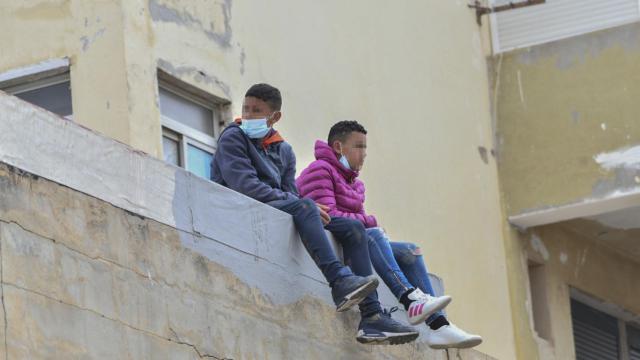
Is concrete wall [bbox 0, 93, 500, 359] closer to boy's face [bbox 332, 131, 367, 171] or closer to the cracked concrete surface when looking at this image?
the cracked concrete surface

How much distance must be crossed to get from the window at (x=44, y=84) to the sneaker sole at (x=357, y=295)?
14.5 feet

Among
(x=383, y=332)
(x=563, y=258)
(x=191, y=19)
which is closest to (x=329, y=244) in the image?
(x=383, y=332)

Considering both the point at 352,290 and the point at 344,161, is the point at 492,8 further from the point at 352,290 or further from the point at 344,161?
the point at 352,290

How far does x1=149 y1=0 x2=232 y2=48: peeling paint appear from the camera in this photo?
13305 millimetres

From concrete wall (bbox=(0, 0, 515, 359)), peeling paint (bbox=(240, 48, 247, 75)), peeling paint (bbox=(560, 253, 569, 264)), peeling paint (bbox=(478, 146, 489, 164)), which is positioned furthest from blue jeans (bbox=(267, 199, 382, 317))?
peeling paint (bbox=(560, 253, 569, 264))

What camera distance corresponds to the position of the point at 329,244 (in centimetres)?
972

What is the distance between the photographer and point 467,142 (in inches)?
690

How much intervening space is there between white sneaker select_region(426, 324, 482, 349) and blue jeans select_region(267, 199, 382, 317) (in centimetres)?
51

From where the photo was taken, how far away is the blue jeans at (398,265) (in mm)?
10219

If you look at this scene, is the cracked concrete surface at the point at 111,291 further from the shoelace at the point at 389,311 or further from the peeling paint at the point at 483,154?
the peeling paint at the point at 483,154

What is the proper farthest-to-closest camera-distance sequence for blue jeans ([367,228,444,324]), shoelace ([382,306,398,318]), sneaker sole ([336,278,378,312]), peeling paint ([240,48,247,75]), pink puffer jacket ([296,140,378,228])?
peeling paint ([240,48,247,75]) < pink puffer jacket ([296,140,378,228]) < blue jeans ([367,228,444,324]) < shoelace ([382,306,398,318]) < sneaker sole ([336,278,378,312])

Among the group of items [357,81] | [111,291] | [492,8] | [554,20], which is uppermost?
[492,8]

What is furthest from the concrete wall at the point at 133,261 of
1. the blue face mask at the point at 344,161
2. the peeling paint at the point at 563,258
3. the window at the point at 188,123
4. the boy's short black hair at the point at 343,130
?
the peeling paint at the point at 563,258

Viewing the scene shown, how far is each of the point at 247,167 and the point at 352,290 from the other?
0.99 m
